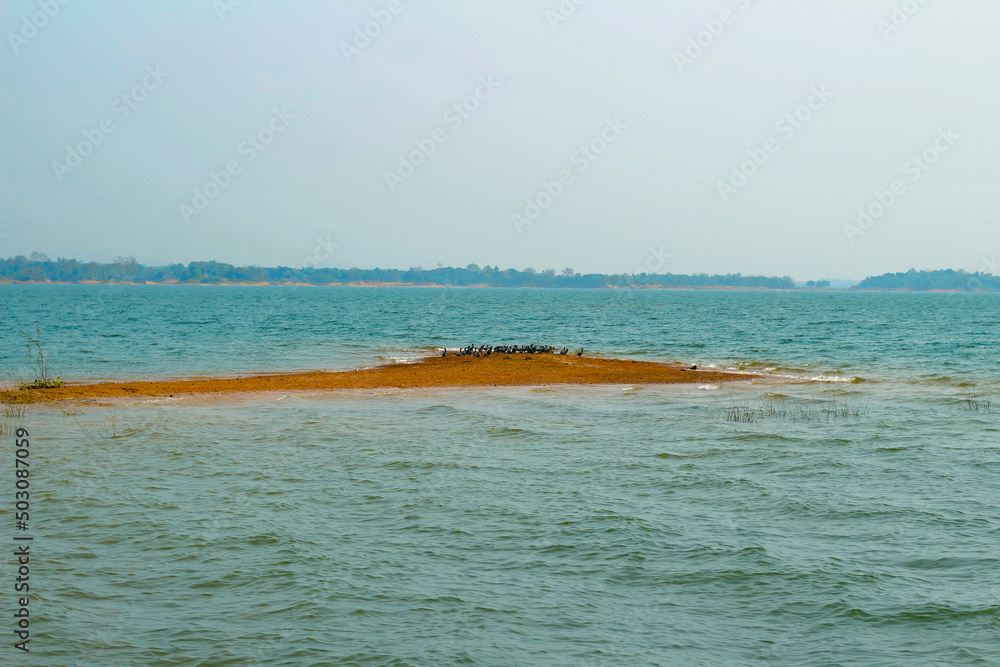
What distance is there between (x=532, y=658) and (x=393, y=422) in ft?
42.1

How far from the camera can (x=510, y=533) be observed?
1134cm

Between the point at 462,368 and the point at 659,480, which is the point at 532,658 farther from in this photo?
the point at 462,368

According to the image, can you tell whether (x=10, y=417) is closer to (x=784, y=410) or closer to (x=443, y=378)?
(x=443, y=378)

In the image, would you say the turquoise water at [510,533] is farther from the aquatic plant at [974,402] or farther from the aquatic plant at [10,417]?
the aquatic plant at [10,417]

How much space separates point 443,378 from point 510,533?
712 inches

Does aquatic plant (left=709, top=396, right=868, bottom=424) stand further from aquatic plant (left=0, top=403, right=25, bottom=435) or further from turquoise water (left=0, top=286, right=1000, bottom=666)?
aquatic plant (left=0, top=403, right=25, bottom=435)

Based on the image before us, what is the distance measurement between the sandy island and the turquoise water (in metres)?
2.58

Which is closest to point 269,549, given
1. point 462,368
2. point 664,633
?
point 664,633

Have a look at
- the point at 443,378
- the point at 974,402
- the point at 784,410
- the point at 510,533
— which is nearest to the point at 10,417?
the point at 443,378

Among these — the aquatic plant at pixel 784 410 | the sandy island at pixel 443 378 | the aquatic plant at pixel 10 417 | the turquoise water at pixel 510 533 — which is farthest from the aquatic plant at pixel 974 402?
the aquatic plant at pixel 10 417

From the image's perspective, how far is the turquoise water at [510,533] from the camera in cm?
823

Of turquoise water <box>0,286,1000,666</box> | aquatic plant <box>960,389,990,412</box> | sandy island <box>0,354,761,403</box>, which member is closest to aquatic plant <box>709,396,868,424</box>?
turquoise water <box>0,286,1000,666</box>

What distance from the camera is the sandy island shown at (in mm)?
24922

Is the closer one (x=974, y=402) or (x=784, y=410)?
(x=784, y=410)
